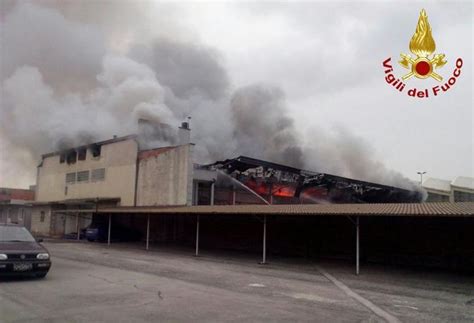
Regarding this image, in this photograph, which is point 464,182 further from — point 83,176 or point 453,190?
point 83,176

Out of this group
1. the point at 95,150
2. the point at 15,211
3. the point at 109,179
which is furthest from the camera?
the point at 15,211

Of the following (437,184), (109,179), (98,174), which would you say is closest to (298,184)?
A: (109,179)

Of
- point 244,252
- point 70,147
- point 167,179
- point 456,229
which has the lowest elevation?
point 244,252

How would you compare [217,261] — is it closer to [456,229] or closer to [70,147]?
[456,229]

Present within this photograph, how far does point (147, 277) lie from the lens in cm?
1148

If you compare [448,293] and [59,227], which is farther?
[59,227]

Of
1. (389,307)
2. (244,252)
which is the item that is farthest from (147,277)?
(244,252)

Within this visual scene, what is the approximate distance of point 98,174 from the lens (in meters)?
32.9

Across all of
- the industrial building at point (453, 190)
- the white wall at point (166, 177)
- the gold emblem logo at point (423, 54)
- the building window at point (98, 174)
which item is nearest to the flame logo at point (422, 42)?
the gold emblem logo at point (423, 54)

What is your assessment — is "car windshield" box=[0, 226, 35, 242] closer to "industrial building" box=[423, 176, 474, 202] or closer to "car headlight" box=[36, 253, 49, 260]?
"car headlight" box=[36, 253, 49, 260]

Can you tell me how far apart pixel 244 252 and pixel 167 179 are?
785 centimetres

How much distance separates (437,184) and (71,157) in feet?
149

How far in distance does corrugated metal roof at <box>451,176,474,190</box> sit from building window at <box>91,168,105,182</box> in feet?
140

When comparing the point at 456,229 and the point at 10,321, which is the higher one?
the point at 456,229
